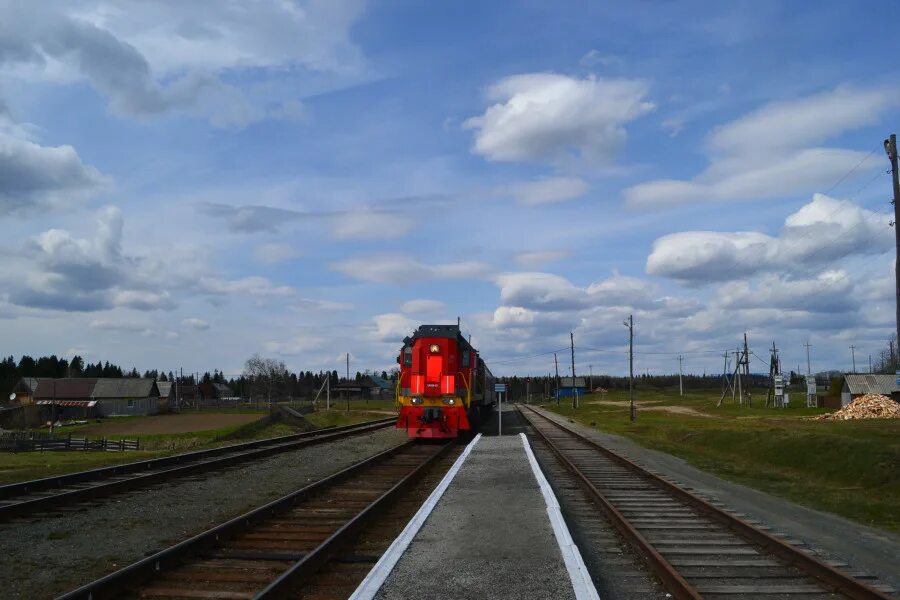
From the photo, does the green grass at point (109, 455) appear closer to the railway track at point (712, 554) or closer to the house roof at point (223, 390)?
the railway track at point (712, 554)

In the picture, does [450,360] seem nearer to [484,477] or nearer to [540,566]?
[484,477]

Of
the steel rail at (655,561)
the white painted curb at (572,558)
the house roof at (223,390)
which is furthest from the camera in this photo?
the house roof at (223,390)

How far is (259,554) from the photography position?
8414 millimetres

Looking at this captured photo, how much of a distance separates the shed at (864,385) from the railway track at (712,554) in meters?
52.8

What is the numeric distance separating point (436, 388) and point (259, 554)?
18.2 metres

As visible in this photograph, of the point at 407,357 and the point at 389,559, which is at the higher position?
the point at 407,357

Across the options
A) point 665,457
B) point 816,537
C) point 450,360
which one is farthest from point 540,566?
point 450,360

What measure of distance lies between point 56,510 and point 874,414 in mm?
43677

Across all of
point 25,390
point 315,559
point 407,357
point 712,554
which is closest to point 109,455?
point 407,357

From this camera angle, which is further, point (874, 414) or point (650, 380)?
point (650, 380)

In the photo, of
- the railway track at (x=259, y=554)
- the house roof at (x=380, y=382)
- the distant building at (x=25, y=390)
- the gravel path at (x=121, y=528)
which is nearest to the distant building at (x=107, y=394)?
the distant building at (x=25, y=390)

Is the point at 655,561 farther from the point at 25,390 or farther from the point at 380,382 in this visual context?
the point at 380,382

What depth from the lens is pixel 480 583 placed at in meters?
6.91

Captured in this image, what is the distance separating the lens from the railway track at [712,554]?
7.11 meters
